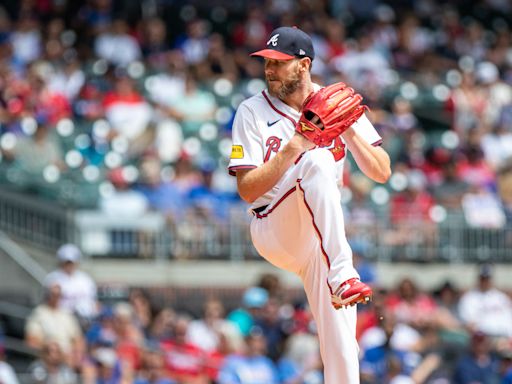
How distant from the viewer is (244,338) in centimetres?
1306

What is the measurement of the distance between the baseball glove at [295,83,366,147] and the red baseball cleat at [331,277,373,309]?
0.82 m

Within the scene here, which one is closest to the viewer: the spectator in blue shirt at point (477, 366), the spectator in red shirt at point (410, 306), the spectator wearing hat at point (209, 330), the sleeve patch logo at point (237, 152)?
the sleeve patch logo at point (237, 152)

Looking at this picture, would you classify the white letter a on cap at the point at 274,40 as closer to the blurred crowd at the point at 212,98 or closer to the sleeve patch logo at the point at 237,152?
the sleeve patch logo at the point at 237,152

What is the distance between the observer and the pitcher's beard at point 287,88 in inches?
303

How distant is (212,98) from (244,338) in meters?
5.15

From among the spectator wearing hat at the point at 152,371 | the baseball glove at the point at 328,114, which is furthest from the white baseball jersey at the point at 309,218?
the spectator wearing hat at the point at 152,371

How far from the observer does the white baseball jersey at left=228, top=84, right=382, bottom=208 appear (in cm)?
761

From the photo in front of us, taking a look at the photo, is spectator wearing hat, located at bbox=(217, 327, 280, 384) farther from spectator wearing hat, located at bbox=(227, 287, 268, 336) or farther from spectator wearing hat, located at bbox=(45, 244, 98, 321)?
spectator wearing hat, located at bbox=(45, 244, 98, 321)

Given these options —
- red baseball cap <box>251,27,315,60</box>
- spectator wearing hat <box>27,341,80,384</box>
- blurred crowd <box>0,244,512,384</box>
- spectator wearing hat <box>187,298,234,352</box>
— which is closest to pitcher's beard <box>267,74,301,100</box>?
red baseball cap <box>251,27,315,60</box>

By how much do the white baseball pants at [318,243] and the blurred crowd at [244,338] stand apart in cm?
374

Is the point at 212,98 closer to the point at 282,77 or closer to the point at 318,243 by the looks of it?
the point at 282,77

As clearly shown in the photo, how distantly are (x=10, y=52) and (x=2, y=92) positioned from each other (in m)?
1.52

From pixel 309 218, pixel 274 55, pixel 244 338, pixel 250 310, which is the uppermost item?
pixel 274 55

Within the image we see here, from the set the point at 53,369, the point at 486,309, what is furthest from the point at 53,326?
the point at 486,309
